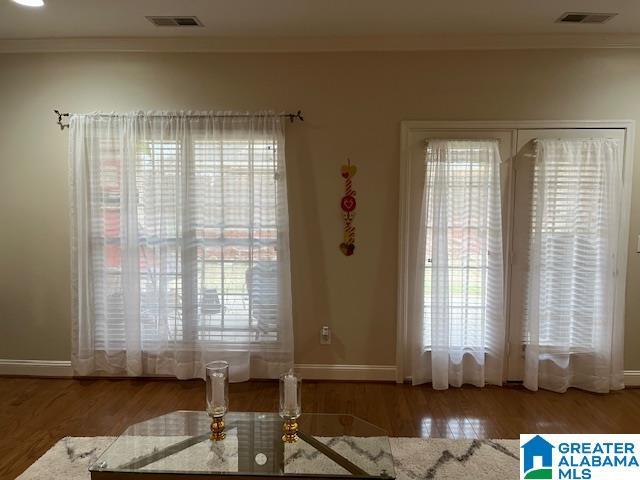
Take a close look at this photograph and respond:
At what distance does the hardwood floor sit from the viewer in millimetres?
2750

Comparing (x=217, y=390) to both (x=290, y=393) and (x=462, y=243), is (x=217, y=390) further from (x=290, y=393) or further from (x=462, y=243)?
(x=462, y=243)

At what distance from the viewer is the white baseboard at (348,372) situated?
3469 millimetres

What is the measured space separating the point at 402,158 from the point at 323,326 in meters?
1.45

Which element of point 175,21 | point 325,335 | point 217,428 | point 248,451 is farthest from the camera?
point 325,335

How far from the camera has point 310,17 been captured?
2869 mm

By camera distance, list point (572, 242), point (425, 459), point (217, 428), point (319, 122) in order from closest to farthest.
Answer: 1. point (217, 428)
2. point (425, 459)
3. point (572, 242)
4. point (319, 122)

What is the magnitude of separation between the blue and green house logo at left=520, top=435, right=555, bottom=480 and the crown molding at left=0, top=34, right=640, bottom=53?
8.82 ft

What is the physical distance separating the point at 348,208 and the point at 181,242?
1310 mm

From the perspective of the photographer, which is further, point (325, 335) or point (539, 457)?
point (325, 335)

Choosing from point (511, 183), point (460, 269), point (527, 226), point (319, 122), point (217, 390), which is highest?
point (319, 122)

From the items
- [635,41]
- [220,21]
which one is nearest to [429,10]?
[220,21]

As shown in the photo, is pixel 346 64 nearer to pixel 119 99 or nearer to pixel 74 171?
pixel 119 99

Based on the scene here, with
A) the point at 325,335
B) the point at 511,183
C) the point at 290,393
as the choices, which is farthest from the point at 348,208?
the point at 290,393

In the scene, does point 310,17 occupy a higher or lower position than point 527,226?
higher
